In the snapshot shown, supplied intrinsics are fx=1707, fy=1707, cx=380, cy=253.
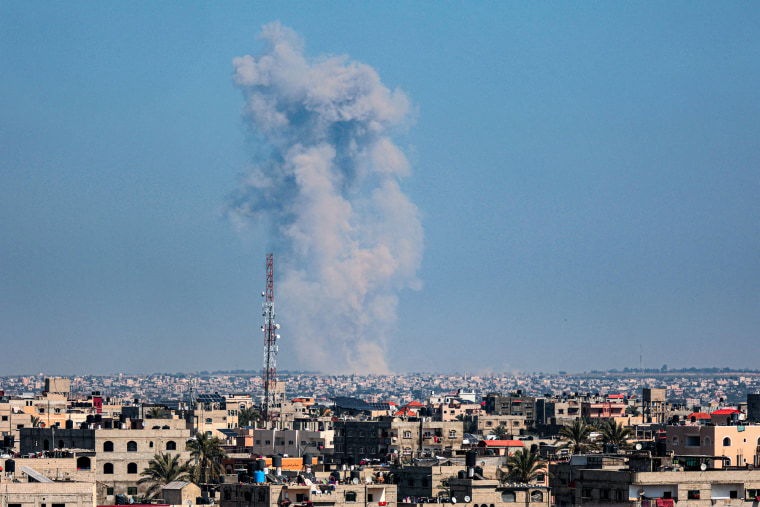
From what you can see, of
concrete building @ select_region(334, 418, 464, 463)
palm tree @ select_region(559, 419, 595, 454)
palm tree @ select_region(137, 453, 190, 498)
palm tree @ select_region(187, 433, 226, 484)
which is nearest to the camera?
palm tree @ select_region(137, 453, 190, 498)

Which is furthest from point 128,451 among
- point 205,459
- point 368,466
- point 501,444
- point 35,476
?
point 35,476

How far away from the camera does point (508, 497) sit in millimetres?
77625

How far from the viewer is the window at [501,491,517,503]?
77500 mm

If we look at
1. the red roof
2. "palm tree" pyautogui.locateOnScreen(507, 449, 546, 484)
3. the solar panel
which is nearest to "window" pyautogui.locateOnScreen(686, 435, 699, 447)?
"palm tree" pyautogui.locateOnScreen(507, 449, 546, 484)

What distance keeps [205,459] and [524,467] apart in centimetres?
2229

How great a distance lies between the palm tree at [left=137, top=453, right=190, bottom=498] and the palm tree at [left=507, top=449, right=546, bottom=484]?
18.1 meters

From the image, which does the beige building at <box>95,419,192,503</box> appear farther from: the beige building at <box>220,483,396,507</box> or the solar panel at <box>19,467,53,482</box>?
the solar panel at <box>19,467,53,482</box>

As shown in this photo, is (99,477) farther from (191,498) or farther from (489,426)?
(489,426)

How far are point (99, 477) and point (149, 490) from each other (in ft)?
23.5

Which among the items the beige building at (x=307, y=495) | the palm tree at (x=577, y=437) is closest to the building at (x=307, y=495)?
the beige building at (x=307, y=495)

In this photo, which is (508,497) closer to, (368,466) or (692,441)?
(368,466)

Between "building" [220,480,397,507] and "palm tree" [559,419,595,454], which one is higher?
"palm tree" [559,419,595,454]

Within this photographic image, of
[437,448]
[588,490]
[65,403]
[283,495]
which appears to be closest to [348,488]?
[283,495]

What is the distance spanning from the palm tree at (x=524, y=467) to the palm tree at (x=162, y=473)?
18112 millimetres
